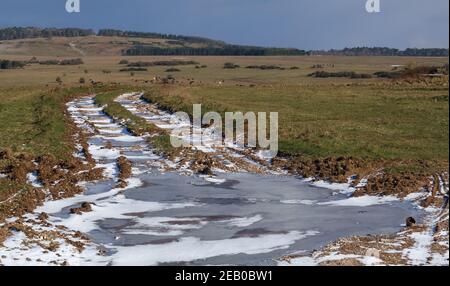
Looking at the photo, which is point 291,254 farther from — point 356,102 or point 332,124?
point 356,102

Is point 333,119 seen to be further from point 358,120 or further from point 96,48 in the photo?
point 96,48

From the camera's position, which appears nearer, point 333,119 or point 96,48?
point 333,119

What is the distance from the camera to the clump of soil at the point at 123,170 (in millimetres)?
20422

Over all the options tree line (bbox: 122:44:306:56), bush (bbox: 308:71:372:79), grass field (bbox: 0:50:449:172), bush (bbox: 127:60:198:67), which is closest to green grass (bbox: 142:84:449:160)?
grass field (bbox: 0:50:449:172)

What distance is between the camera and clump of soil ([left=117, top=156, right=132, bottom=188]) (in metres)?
20.4

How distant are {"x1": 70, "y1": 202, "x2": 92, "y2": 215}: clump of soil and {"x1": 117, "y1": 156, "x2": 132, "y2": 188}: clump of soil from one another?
2.75m

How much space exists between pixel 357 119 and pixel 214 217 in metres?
18.6

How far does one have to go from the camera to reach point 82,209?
17094 millimetres

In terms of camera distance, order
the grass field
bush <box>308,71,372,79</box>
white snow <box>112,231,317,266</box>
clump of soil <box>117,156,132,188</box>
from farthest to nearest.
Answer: bush <box>308,71,372,79</box> → the grass field → clump of soil <box>117,156,132,188</box> → white snow <box>112,231,317,266</box>

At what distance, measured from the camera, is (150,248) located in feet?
45.6

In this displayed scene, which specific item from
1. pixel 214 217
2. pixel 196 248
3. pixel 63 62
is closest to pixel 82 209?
pixel 214 217

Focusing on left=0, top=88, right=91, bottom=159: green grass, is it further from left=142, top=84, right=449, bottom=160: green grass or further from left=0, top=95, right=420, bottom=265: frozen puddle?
Result: left=142, top=84, right=449, bottom=160: green grass

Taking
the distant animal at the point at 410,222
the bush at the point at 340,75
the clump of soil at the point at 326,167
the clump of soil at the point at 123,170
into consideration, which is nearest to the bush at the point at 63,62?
the bush at the point at 340,75
